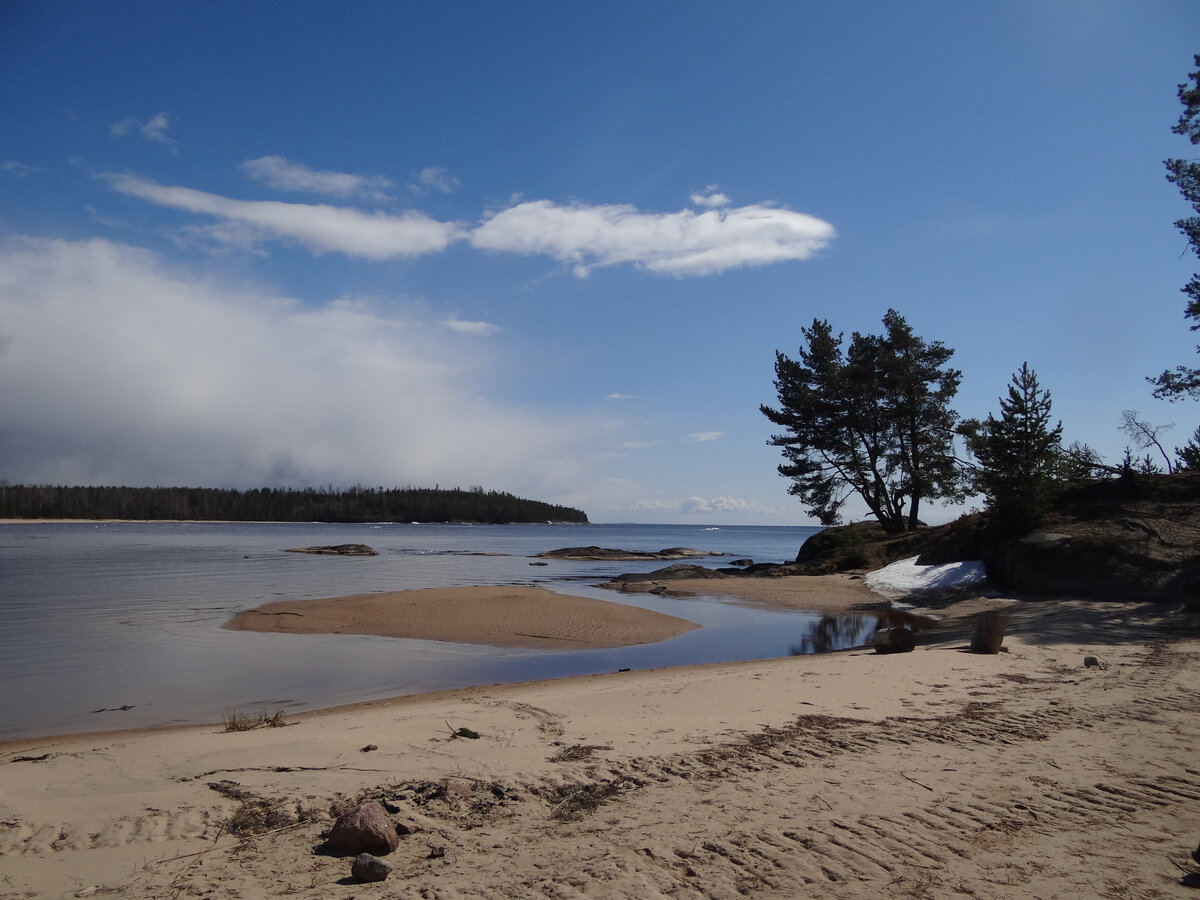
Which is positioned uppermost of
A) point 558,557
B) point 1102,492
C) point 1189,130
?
point 1189,130

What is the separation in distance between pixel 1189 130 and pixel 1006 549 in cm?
1053

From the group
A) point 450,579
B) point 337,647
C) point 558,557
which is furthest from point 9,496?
point 337,647

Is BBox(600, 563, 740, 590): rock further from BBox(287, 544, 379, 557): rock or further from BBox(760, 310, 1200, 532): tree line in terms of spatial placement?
BBox(287, 544, 379, 557): rock

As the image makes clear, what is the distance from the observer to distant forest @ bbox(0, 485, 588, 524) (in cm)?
13150

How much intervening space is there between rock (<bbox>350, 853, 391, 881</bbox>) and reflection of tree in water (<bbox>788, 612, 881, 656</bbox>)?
10814 mm

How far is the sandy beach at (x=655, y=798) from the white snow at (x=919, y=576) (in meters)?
13.4

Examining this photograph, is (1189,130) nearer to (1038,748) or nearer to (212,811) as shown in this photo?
(1038,748)

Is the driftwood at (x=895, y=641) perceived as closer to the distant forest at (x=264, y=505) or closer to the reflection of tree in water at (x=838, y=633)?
the reflection of tree in water at (x=838, y=633)

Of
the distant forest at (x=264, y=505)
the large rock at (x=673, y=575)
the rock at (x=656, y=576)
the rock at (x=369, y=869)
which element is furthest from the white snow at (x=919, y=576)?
the distant forest at (x=264, y=505)

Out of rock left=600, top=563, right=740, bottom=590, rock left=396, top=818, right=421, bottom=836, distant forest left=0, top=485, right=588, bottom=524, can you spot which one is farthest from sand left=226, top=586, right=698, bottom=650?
distant forest left=0, top=485, right=588, bottom=524

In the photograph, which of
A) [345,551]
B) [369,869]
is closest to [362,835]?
[369,869]

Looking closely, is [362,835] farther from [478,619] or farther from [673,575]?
[673,575]

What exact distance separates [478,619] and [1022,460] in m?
15.4

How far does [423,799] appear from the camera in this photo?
16.0 ft
